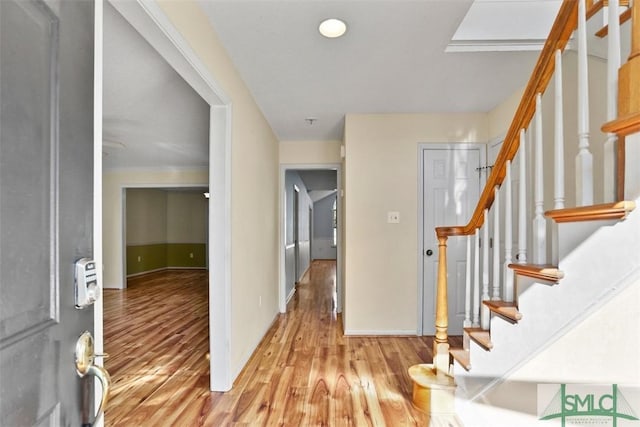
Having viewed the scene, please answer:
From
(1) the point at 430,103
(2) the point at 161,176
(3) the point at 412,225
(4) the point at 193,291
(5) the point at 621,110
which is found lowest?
(4) the point at 193,291

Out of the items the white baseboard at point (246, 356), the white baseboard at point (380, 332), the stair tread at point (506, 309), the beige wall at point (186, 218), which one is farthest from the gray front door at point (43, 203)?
the beige wall at point (186, 218)

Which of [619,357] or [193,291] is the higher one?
[619,357]

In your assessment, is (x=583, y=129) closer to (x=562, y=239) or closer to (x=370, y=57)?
(x=562, y=239)

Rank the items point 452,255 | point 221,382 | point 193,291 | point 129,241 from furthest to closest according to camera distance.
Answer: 1. point 129,241
2. point 193,291
3. point 452,255
4. point 221,382

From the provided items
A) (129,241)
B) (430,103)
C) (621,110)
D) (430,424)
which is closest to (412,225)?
(430,103)

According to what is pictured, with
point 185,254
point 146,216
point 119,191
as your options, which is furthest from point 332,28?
point 185,254

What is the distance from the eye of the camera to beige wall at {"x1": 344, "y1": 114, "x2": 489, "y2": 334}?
10.9 ft

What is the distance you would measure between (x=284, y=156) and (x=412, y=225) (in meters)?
2.04

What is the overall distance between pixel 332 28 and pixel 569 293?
1793 mm

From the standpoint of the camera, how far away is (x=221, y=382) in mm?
2180

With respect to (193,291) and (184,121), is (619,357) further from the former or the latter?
(193,291)

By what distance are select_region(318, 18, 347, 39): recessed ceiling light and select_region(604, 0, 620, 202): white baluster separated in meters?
Answer: 1.25

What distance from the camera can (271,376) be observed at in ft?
Answer: 7.86

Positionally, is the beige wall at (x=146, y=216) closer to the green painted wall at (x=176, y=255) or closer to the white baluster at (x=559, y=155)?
the green painted wall at (x=176, y=255)
